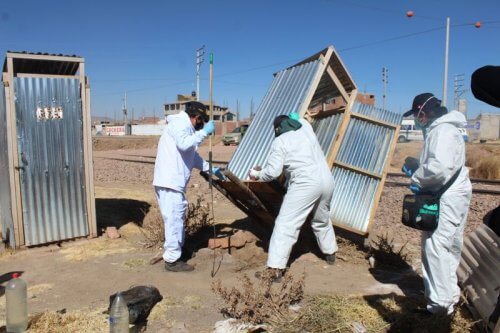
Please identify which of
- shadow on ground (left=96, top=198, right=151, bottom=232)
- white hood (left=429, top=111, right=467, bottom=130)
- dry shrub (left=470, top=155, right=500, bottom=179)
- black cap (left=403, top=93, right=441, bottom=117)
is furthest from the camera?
dry shrub (left=470, top=155, right=500, bottom=179)

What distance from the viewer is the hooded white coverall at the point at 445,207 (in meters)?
3.96

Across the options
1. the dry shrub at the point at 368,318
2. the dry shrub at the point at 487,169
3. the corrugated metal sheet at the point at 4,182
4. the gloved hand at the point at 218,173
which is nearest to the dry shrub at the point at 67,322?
the dry shrub at the point at 368,318

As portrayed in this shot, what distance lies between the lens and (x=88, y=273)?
5457 mm

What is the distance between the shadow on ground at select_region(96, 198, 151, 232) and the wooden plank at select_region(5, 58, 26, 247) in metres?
1.32

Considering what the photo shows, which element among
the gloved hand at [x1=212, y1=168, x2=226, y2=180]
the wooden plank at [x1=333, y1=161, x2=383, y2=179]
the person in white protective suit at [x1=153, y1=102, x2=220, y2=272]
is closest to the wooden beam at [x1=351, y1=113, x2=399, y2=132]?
the wooden plank at [x1=333, y1=161, x2=383, y2=179]

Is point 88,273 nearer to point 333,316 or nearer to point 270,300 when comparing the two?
point 270,300

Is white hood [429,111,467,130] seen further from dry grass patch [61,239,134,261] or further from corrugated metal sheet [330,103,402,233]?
dry grass patch [61,239,134,261]

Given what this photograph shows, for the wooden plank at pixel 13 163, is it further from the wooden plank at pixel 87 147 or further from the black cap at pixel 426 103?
the black cap at pixel 426 103

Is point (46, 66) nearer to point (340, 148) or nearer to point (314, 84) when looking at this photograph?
point (314, 84)

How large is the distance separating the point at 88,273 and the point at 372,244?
3.97m

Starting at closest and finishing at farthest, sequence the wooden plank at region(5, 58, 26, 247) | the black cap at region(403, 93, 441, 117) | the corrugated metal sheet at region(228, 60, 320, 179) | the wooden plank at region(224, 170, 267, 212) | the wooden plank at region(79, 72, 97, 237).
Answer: the black cap at region(403, 93, 441, 117), the wooden plank at region(224, 170, 267, 212), the wooden plank at region(5, 58, 26, 247), the corrugated metal sheet at region(228, 60, 320, 179), the wooden plank at region(79, 72, 97, 237)

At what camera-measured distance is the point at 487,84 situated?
7.07ft

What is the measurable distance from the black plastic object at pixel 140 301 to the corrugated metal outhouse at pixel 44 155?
2438 mm

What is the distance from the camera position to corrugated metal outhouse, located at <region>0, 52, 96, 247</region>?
19.7 feet
